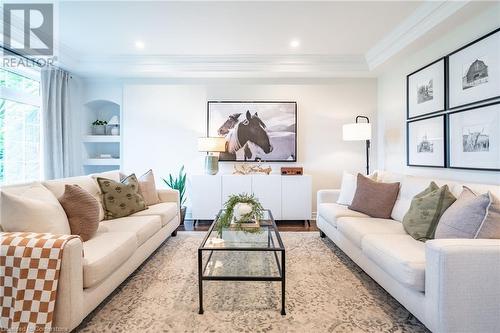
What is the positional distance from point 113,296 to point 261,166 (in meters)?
2.86

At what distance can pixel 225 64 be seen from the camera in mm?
3943

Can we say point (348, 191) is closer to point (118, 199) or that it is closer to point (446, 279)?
point (446, 279)

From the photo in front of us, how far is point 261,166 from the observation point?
4.33 meters

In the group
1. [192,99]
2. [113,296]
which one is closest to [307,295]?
[113,296]

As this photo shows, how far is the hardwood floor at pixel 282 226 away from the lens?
376 centimetres

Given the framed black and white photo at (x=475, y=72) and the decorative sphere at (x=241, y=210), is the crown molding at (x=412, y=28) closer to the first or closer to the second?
the framed black and white photo at (x=475, y=72)

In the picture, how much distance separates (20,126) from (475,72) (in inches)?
205

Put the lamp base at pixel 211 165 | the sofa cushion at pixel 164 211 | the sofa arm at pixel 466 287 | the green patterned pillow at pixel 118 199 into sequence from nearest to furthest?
the sofa arm at pixel 466 287 < the green patterned pillow at pixel 118 199 < the sofa cushion at pixel 164 211 < the lamp base at pixel 211 165

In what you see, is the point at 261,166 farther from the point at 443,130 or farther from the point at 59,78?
the point at 59,78

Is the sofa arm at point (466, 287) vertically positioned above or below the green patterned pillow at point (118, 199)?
below

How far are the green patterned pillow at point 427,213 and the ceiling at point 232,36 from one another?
1.74 m

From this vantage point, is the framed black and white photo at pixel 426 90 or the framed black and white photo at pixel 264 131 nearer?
the framed black and white photo at pixel 426 90

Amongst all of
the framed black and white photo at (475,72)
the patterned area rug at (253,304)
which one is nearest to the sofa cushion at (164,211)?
the patterned area rug at (253,304)

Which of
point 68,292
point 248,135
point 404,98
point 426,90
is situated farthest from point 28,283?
point 404,98
